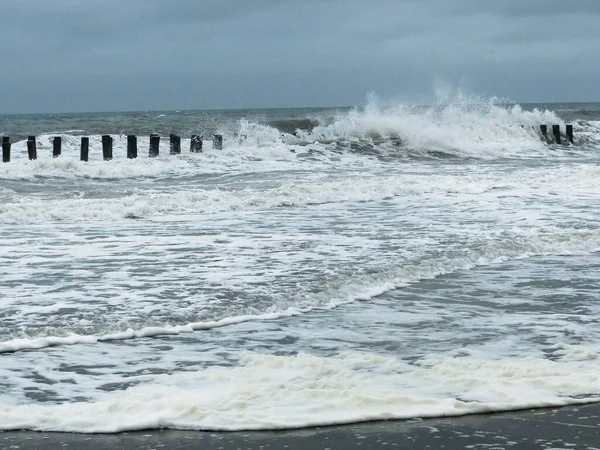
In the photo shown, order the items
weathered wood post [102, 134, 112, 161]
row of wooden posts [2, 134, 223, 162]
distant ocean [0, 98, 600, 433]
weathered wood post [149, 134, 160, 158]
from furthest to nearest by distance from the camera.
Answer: weathered wood post [149, 134, 160, 158]
weathered wood post [102, 134, 112, 161]
row of wooden posts [2, 134, 223, 162]
distant ocean [0, 98, 600, 433]

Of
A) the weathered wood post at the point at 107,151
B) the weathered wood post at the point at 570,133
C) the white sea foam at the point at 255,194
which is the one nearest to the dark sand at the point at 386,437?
the white sea foam at the point at 255,194

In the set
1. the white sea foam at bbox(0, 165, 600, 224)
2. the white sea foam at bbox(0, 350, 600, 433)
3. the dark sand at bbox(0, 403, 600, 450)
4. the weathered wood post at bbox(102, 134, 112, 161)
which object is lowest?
the dark sand at bbox(0, 403, 600, 450)

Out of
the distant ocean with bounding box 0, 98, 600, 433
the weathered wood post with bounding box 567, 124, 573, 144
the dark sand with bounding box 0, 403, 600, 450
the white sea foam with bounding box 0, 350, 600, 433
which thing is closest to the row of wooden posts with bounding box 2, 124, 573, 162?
the distant ocean with bounding box 0, 98, 600, 433

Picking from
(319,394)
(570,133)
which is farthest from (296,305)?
(570,133)

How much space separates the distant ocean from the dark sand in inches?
3.7

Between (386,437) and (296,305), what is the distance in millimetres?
2738

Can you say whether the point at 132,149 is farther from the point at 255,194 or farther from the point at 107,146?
the point at 255,194

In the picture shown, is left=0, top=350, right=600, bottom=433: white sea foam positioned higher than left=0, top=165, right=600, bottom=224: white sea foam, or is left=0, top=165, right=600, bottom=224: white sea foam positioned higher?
left=0, top=165, right=600, bottom=224: white sea foam

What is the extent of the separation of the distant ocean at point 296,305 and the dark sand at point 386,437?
0.31 ft

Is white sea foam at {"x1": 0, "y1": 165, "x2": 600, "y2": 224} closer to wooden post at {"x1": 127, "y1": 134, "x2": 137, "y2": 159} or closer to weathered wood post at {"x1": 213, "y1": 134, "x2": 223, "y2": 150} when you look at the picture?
wooden post at {"x1": 127, "y1": 134, "x2": 137, "y2": 159}

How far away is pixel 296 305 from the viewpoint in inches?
255

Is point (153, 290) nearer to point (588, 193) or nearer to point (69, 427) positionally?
point (69, 427)

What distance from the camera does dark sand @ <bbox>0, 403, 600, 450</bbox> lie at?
144 inches

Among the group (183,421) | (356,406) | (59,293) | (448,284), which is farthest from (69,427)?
(448,284)
